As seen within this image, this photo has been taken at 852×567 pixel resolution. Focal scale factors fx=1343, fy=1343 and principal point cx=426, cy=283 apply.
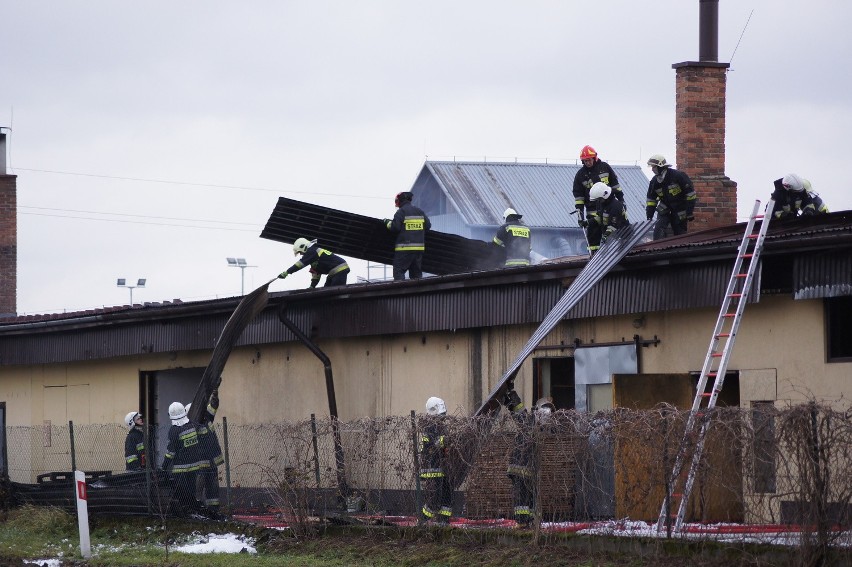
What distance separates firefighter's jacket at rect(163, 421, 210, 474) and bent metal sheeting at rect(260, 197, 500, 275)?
523cm

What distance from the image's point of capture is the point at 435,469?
15.2 metres

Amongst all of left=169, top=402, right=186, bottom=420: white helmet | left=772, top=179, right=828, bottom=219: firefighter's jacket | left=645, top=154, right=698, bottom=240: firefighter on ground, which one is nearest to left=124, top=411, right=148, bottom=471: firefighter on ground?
left=169, top=402, right=186, bottom=420: white helmet

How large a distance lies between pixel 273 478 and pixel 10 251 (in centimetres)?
2140

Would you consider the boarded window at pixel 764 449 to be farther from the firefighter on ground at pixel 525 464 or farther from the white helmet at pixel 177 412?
the white helmet at pixel 177 412

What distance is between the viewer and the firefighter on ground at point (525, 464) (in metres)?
14.0

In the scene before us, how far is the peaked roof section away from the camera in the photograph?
55.0m

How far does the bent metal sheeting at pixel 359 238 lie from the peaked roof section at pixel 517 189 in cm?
3052

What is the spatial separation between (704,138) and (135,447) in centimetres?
1106

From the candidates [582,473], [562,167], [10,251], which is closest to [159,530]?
[582,473]

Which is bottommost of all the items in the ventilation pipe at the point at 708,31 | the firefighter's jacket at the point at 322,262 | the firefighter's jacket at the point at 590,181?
the firefighter's jacket at the point at 322,262

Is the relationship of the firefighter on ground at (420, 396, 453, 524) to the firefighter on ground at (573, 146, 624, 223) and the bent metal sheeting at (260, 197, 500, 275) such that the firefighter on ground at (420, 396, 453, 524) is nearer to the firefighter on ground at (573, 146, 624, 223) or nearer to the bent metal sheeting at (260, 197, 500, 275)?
the firefighter on ground at (573, 146, 624, 223)

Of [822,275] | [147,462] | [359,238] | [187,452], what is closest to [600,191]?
[359,238]

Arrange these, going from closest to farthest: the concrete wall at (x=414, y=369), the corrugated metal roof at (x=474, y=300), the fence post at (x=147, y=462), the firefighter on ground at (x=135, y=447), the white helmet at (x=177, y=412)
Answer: the corrugated metal roof at (x=474, y=300) → the concrete wall at (x=414, y=369) → the fence post at (x=147, y=462) → the white helmet at (x=177, y=412) → the firefighter on ground at (x=135, y=447)

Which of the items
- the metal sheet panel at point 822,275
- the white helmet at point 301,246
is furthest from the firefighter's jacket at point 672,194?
the metal sheet panel at point 822,275
